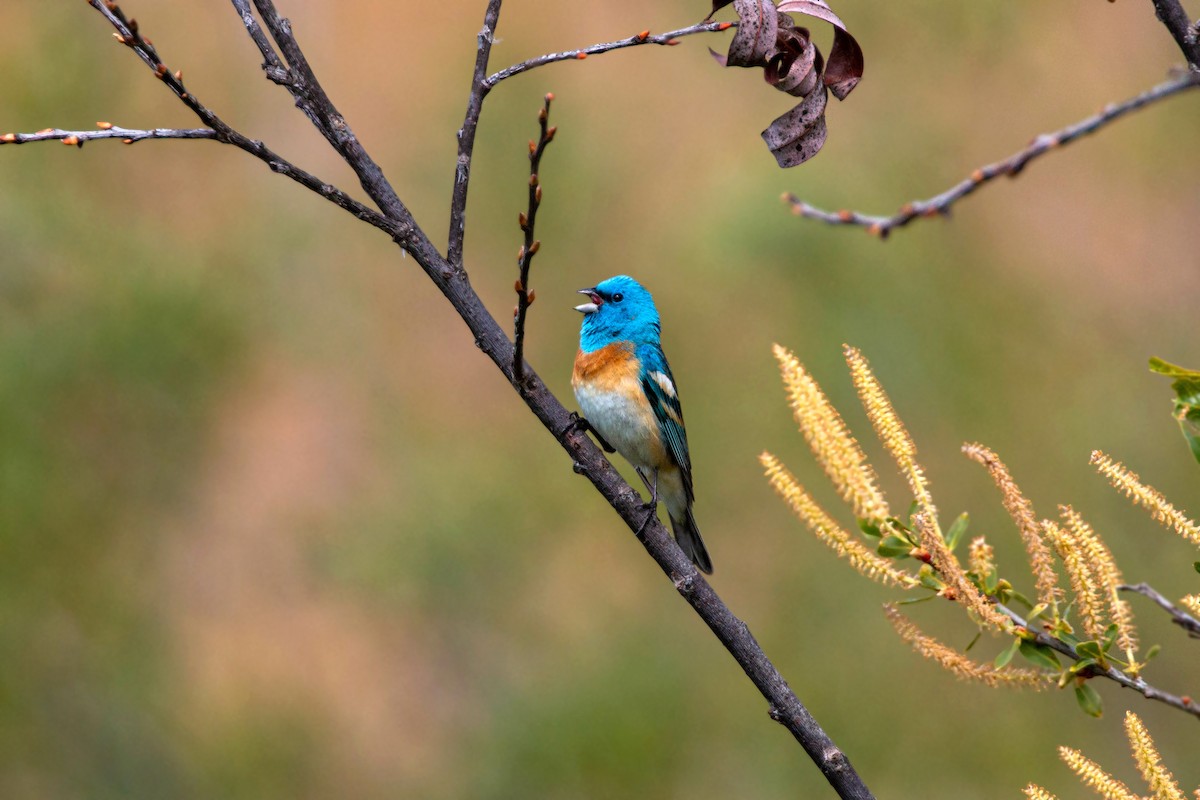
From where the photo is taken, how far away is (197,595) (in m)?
5.73

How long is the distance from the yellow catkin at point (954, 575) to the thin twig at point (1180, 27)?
0.54m

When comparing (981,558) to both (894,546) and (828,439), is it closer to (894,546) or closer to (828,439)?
(894,546)

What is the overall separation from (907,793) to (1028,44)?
331 centimetres

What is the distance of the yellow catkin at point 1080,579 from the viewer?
125 cm

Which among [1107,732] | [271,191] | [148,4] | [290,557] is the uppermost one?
[148,4]

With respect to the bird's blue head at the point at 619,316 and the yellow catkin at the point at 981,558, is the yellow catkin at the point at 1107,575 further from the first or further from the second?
the bird's blue head at the point at 619,316

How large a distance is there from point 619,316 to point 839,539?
236cm

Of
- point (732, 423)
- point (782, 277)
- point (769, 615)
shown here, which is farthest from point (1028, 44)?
point (769, 615)

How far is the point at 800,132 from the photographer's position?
60.9 inches

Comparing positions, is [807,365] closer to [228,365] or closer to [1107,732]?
[1107,732]

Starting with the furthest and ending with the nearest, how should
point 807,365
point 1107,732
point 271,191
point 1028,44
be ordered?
1. point 271,191
2. point 1028,44
3. point 807,365
4. point 1107,732

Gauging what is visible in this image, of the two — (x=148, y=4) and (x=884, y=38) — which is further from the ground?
(x=148, y=4)

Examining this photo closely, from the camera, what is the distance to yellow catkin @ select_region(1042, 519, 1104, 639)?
1.25 metres

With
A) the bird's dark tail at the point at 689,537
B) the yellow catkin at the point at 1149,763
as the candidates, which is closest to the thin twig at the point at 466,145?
the yellow catkin at the point at 1149,763
